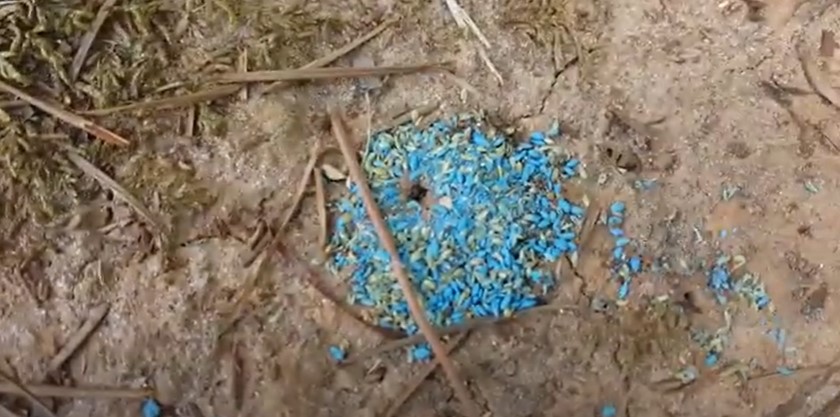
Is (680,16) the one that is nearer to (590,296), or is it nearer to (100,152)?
(590,296)

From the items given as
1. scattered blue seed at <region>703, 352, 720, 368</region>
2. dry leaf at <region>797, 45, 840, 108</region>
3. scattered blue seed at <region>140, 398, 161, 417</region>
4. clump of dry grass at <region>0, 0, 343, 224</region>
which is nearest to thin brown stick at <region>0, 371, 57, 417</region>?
scattered blue seed at <region>140, 398, 161, 417</region>

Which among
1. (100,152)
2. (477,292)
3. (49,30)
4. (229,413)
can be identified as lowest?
(229,413)

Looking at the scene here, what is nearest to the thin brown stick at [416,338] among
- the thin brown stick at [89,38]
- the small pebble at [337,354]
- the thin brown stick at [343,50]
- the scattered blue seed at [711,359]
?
the small pebble at [337,354]

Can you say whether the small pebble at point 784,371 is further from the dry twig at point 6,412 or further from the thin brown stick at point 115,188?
the dry twig at point 6,412

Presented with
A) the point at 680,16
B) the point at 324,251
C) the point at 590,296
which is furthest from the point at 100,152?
the point at 680,16

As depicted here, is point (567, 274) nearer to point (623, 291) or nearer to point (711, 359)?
point (623, 291)

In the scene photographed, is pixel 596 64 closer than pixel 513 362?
No

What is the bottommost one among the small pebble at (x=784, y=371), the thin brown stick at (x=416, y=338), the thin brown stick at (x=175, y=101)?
the small pebble at (x=784, y=371)
